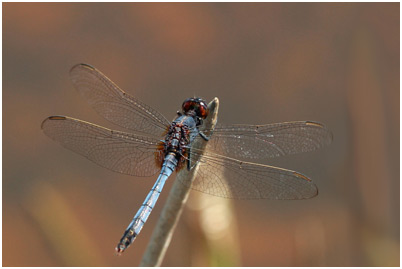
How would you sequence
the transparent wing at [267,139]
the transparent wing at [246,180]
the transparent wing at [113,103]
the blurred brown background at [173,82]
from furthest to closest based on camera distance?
the blurred brown background at [173,82], the transparent wing at [113,103], the transparent wing at [267,139], the transparent wing at [246,180]

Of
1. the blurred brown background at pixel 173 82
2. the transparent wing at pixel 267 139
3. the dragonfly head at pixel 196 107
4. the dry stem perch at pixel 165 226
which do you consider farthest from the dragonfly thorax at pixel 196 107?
the blurred brown background at pixel 173 82

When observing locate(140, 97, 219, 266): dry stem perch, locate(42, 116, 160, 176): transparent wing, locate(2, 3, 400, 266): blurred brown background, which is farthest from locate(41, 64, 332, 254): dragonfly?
locate(2, 3, 400, 266): blurred brown background

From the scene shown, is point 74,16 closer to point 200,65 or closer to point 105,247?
point 200,65

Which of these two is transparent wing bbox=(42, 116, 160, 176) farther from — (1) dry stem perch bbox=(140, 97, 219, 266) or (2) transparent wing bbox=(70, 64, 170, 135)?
(1) dry stem perch bbox=(140, 97, 219, 266)

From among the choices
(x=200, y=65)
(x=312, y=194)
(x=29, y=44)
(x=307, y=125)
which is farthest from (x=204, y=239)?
(x=29, y=44)

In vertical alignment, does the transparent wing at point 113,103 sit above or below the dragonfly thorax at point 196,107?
below

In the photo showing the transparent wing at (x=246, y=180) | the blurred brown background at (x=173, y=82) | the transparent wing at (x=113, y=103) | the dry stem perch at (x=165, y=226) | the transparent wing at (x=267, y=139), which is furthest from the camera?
the blurred brown background at (x=173, y=82)

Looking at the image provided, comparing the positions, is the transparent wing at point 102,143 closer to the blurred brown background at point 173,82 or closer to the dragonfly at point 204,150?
the dragonfly at point 204,150
